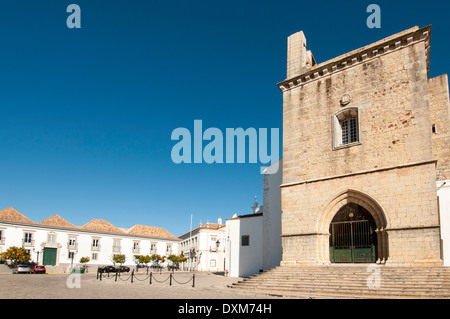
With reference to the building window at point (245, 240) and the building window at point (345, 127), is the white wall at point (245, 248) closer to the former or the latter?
the building window at point (245, 240)

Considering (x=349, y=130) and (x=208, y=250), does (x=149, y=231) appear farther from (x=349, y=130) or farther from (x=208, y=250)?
(x=349, y=130)

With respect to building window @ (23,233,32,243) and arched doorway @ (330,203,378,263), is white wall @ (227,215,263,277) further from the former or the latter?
building window @ (23,233,32,243)

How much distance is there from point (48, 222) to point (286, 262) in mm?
37510

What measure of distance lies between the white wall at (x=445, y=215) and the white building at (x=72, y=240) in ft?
124

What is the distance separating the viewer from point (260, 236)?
22.7 meters

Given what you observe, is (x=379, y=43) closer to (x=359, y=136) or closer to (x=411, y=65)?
(x=411, y=65)

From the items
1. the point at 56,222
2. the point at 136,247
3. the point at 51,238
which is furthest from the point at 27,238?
the point at 136,247

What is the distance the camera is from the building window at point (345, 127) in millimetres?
15809

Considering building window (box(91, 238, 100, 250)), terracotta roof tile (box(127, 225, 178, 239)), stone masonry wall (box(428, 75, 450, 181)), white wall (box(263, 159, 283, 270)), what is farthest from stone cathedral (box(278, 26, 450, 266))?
terracotta roof tile (box(127, 225, 178, 239))

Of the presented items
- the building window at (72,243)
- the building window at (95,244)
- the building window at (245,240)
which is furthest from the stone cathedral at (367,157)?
the building window at (95,244)

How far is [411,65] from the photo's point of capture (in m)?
14.3

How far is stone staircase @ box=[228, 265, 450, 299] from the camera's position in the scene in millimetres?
10781

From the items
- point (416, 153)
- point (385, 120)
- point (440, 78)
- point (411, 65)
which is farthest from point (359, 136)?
point (440, 78)
